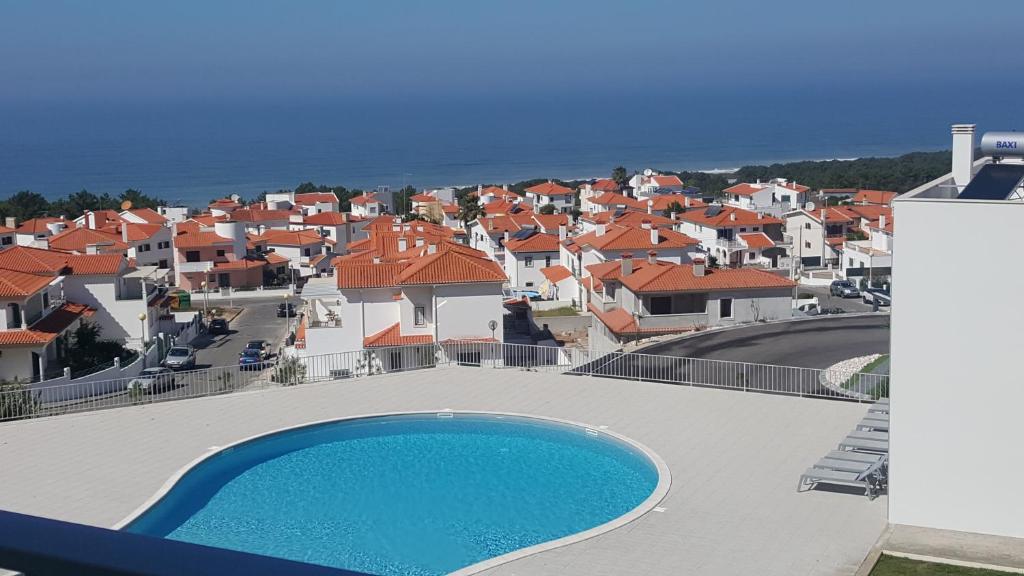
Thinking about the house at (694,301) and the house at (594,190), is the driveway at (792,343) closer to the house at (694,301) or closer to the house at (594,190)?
the house at (694,301)

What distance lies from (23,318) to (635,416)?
1925 centimetres

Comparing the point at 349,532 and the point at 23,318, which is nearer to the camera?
the point at 349,532

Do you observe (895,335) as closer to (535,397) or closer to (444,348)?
(535,397)

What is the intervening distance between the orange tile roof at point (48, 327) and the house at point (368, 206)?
146ft

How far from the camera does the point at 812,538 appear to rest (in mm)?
13508

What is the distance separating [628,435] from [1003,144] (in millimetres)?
7691

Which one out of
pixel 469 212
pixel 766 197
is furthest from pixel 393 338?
pixel 766 197

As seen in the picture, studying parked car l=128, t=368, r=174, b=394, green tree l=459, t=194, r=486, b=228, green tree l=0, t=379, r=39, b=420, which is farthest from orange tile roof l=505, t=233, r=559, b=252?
green tree l=0, t=379, r=39, b=420

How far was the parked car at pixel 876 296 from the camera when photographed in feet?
145

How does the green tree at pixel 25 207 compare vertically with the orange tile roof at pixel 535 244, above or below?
above

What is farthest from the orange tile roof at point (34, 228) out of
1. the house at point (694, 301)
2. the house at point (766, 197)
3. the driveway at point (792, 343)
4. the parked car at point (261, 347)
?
the house at point (766, 197)

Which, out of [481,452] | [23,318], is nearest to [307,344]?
[23,318]

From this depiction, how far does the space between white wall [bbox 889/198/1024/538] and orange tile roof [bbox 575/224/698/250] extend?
3008 cm

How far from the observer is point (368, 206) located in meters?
79.4
